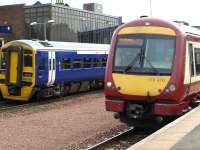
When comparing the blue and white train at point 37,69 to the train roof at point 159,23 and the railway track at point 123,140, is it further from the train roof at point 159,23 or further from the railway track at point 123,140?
the train roof at point 159,23

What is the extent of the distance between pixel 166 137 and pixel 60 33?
69.3m

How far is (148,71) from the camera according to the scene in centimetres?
1441

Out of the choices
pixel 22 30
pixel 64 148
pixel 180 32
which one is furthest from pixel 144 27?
pixel 22 30

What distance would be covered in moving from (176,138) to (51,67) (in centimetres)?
1589

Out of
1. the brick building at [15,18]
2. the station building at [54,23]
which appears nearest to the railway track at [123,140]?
the station building at [54,23]

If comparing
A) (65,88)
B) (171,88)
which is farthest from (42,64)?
(171,88)

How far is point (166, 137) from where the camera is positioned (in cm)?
1145

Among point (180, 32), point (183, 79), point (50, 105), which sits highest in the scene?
point (180, 32)

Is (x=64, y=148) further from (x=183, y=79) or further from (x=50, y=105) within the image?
(x=50, y=105)

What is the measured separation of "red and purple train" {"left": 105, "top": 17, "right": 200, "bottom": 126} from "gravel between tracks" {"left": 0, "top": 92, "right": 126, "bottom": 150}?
4.20 ft

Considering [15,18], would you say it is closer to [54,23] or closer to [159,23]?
[54,23]

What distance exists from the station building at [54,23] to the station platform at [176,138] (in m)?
60.8

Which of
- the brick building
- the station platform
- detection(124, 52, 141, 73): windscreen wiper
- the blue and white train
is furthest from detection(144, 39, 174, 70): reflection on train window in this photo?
the brick building

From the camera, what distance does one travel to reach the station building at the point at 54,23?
3071 inches
